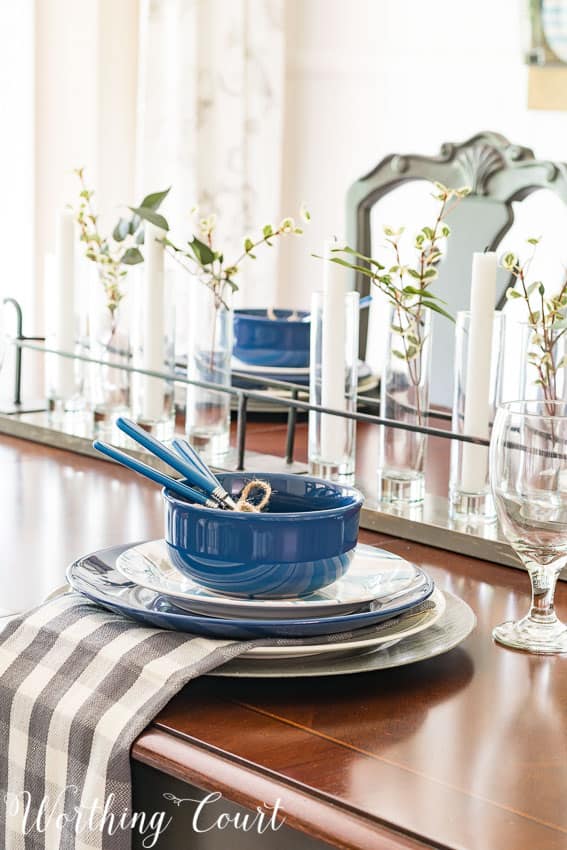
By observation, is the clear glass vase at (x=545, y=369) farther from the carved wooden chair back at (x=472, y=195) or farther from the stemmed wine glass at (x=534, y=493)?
the carved wooden chair back at (x=472, y=195)

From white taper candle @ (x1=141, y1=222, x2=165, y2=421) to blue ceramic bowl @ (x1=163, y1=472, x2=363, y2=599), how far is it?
2.10ft

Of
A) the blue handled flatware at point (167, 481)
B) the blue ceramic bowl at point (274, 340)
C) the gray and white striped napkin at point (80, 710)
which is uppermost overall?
the blue ceramic bowl at point (274, 340)

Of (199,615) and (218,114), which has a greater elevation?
(218,114)

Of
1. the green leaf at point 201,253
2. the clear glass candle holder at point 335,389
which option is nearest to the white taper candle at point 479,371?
the clear glass candle holder at point 335,389

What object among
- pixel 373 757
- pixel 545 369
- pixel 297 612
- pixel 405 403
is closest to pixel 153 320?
pixel 405 403

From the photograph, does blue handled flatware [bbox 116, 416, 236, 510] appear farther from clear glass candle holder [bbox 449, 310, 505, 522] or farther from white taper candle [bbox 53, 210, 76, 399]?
white taper candle [bbox 53, 210, 76, 399]

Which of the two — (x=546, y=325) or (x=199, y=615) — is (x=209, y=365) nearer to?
(x=546, y=325)

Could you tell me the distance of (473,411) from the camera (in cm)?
113

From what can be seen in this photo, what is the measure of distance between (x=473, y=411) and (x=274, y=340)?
2.04 ft

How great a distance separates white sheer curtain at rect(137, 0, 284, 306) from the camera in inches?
138

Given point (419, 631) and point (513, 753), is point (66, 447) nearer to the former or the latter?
point (419, 631)

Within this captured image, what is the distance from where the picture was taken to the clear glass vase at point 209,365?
136 cm

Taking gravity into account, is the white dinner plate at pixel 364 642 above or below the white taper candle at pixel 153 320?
below

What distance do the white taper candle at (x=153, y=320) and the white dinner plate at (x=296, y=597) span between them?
538 millimetres
